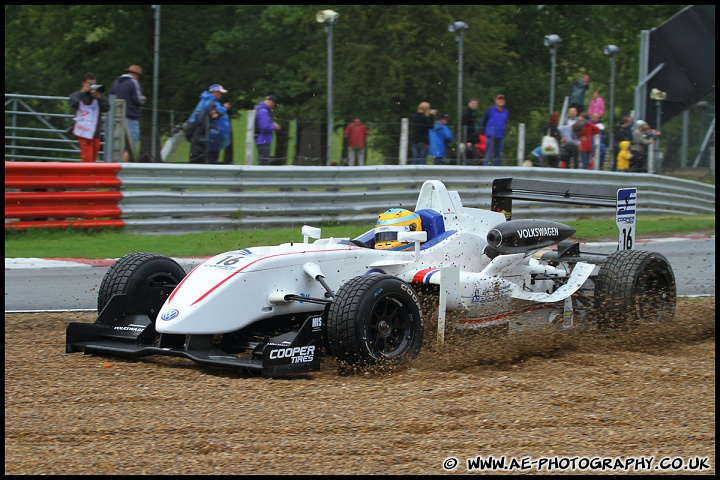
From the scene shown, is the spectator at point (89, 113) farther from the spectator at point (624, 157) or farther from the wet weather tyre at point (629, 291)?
the spectator at point (624, 157)

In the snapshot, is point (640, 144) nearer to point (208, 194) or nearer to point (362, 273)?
point (208, 194)

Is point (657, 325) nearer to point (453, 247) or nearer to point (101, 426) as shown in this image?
point (453, 247)

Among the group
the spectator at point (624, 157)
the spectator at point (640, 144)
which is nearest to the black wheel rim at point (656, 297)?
the spectator at point (624, 157)

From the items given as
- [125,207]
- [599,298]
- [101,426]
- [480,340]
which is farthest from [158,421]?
[125,207]

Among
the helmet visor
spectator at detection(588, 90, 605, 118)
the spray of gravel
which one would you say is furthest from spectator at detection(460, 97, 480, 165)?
the helmet visor

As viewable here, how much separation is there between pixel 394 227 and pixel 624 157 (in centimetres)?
1026

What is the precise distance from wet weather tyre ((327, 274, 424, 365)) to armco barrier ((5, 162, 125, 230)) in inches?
268

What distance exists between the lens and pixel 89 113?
13.2 metres

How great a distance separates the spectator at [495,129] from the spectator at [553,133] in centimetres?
103

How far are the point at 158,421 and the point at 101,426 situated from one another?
0.92 ft

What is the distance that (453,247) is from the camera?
7531 millimetres

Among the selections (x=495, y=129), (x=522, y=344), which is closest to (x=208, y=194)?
(x=495, y=129)

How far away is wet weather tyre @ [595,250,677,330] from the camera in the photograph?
24.8ft

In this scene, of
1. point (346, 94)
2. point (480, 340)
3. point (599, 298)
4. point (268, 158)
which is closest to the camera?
point (480, 340)
